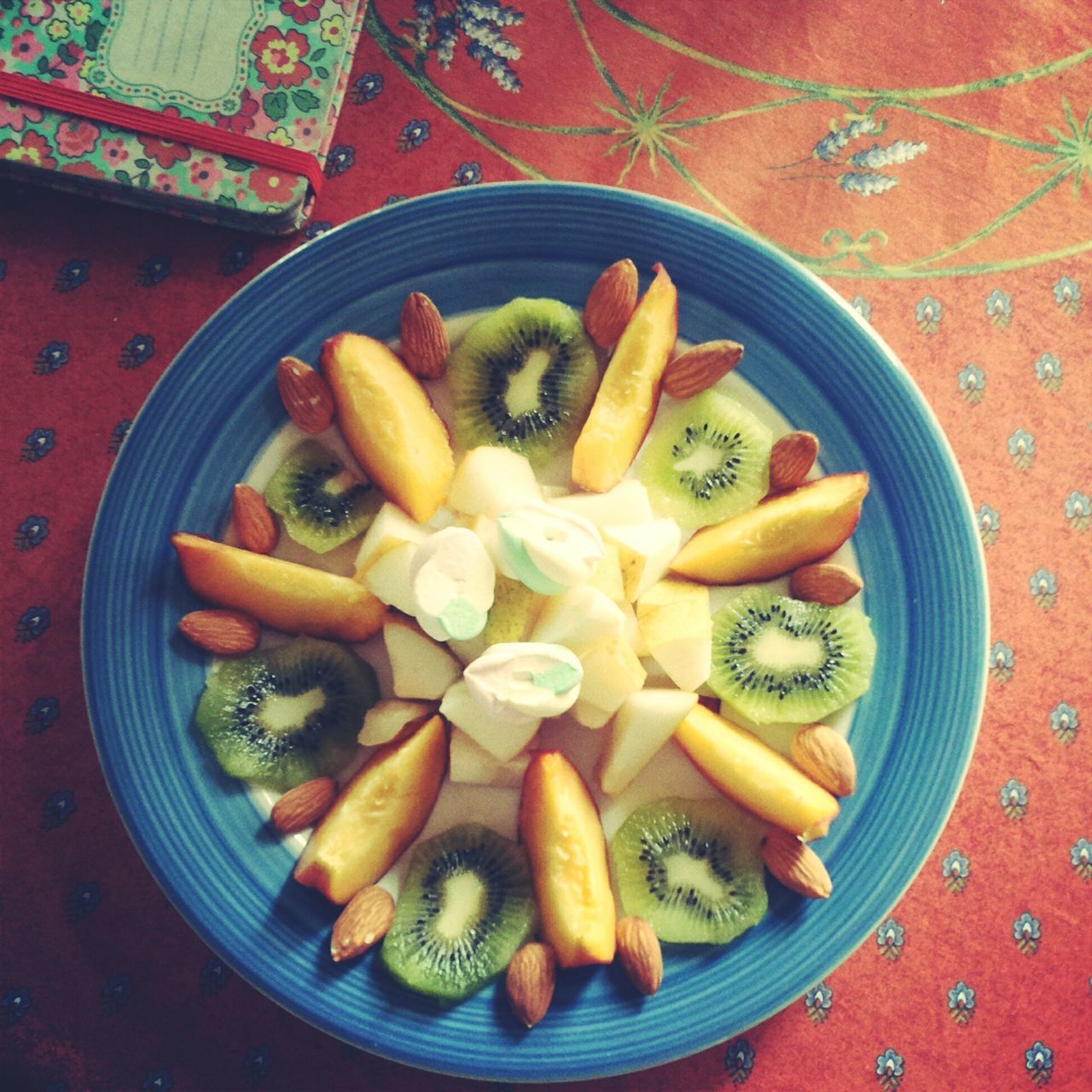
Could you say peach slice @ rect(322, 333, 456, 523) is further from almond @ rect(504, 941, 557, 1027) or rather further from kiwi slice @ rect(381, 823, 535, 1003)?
almond @ rect(504, 941, 557, 1027)

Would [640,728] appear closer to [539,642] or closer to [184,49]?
[539,642]

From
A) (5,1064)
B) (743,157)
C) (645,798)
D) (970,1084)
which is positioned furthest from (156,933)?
(743,157)

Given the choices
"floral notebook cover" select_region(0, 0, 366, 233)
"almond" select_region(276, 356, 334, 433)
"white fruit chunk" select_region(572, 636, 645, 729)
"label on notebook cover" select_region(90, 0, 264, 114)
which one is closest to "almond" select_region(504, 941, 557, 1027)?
"white fruit chunk" select_region(572, 636, 645, 729)

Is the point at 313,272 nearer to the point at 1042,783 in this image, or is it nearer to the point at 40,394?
the point at 40,394

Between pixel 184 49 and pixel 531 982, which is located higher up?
pixel 184 49

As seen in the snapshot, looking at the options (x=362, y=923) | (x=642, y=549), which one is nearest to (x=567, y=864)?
(x=362, y=923)

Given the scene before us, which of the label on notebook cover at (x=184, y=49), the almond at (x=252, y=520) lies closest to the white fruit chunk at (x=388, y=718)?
the almond at (x=252, y=520)
